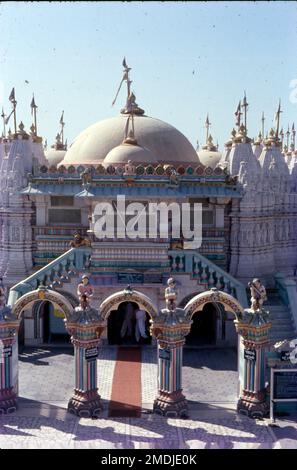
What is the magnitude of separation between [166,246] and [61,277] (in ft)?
15.2

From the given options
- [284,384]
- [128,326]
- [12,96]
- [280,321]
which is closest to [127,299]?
[284,384]

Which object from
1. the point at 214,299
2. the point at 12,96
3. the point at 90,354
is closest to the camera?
the point at 90,354

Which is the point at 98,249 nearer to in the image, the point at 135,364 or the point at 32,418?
the point at 135,364

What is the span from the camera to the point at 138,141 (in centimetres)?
2927

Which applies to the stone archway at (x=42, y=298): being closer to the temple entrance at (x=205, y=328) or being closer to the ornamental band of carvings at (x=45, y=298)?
the ornamental band of carvings at (x=45, y=298)

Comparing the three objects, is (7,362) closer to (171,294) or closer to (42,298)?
(42,298)

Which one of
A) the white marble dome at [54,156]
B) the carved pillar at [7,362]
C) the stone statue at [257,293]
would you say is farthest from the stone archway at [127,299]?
the white marble dome at [54,156]

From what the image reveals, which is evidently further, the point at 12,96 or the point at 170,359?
the point at 12,96

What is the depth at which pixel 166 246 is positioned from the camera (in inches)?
832

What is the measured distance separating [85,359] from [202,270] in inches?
307

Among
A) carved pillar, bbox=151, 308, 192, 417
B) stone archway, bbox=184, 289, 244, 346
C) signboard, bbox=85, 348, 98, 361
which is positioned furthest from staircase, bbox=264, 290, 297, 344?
signboard, bbox=85, 348, 98, 361

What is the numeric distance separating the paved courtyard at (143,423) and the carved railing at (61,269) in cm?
379

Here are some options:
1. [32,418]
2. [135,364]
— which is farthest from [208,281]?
[32,418]

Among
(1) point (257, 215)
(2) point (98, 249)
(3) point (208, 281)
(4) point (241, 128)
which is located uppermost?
(4) point (241, 128)
